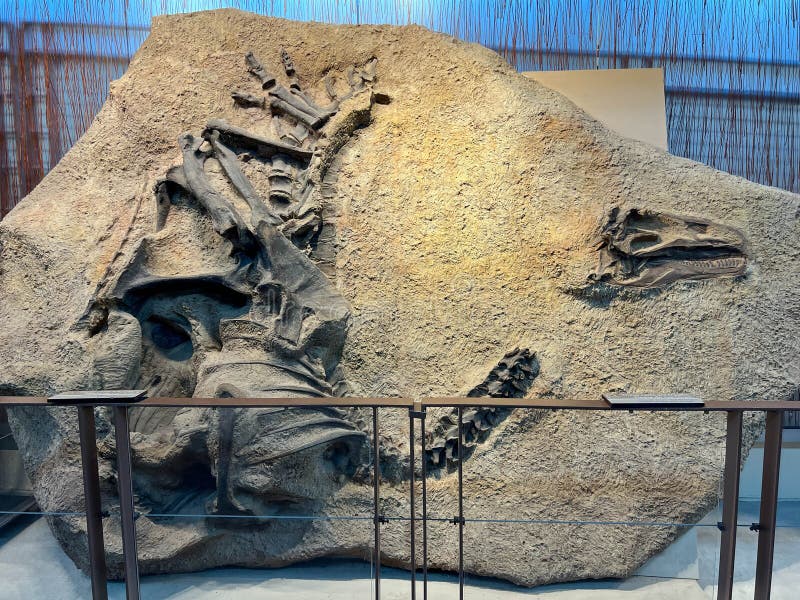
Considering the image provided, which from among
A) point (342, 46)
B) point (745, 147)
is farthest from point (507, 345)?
point (745, 147)

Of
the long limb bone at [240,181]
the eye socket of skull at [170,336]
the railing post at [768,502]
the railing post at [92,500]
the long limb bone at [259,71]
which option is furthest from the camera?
the long limb bone at [259,71]

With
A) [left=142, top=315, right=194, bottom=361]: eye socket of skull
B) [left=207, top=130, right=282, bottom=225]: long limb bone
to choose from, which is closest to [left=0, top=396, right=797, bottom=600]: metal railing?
[left=142, top=315, right=194, bottom=361]: eye socket of skull

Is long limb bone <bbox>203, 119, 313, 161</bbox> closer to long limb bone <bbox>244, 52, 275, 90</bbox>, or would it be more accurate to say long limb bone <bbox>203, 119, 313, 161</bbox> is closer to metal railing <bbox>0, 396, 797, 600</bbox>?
long limb bone <bbox>244, 52, 275, 90</bbox>

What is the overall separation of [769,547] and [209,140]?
3149 mm

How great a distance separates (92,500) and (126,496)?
0.14 m

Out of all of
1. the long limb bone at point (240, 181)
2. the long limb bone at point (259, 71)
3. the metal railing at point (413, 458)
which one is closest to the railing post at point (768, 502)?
the metal railing at point (413, 458)

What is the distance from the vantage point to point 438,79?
3.71 m

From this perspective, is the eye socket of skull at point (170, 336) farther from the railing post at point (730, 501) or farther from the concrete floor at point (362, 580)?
the railing post at point (730, 501)

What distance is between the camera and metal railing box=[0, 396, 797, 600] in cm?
183

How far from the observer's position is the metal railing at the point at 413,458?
183cm

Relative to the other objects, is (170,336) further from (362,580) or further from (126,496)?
(362,580)

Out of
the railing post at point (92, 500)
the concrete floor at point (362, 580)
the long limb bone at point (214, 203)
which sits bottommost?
the concrete floor at point (362, 580)

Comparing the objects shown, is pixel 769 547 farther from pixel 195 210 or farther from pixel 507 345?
pixel 195 210

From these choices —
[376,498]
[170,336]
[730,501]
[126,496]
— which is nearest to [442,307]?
[376,498]
